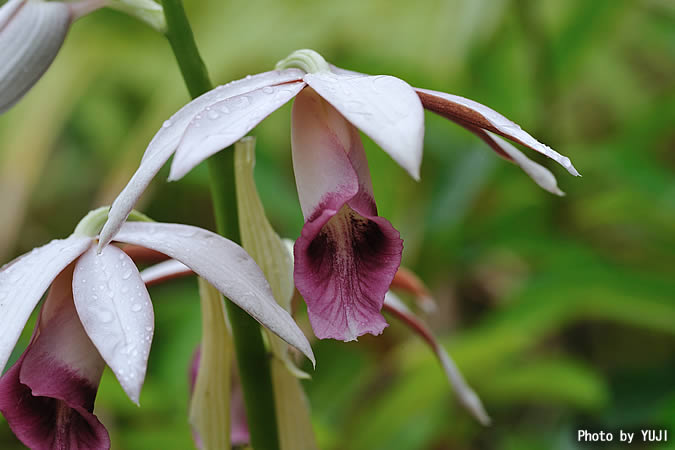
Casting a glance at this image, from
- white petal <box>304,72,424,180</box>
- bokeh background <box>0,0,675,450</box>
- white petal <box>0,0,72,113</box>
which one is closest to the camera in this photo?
white petal <box>304,72,424,180</box>

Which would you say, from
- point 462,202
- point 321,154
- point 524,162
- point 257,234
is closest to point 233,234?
point 257,234

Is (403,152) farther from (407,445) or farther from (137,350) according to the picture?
(407,445)

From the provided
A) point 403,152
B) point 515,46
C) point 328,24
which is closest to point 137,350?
point 403,152

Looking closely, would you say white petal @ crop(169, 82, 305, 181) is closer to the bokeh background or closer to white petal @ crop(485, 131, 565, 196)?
white petal @ crop(485, 131, 565, 196)

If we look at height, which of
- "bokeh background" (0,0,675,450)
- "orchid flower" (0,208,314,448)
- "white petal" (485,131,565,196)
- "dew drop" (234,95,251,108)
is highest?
"dew drop" (234,95,251,108)

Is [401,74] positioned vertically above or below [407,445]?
above

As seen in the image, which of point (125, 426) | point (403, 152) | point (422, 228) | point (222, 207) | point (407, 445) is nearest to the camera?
point (403, 152)

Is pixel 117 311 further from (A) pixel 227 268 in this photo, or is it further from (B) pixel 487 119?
(B) pixel 487 119

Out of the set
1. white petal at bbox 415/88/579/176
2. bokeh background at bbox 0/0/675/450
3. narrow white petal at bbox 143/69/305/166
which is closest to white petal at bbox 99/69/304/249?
narrow white petal at bbox 143/69/305/166
